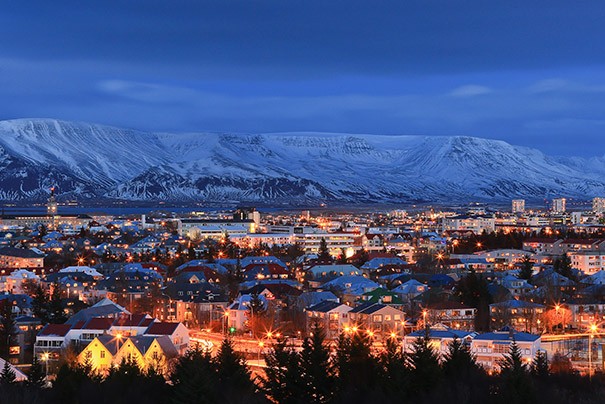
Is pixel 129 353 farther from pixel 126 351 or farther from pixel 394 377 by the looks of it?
pixel 394 377

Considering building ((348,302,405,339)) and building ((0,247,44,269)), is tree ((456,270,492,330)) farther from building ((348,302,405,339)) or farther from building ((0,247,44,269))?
building ((0,247,44,269))

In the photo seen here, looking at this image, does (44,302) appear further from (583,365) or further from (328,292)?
(583,365)

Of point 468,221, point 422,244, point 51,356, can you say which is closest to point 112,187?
point 468,221

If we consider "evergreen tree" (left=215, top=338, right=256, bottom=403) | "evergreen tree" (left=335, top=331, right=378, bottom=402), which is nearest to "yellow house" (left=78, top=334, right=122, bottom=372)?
"evergreen tree" (left=215, top=338, right=256, bottom=403)

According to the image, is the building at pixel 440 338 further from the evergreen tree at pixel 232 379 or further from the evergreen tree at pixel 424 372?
the evergreen tree at pixel 232 379

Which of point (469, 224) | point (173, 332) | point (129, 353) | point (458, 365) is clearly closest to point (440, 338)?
point (458, 365)
